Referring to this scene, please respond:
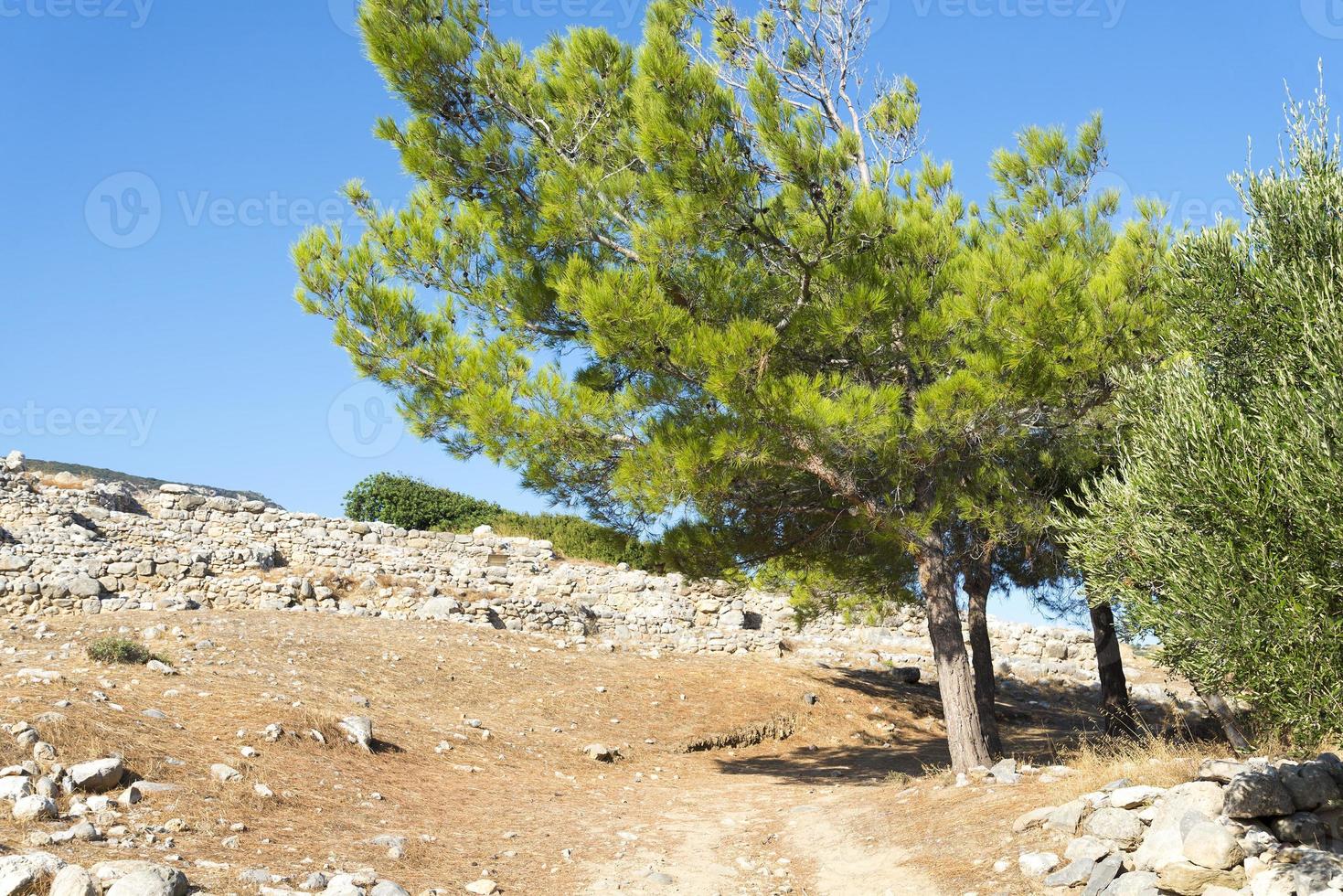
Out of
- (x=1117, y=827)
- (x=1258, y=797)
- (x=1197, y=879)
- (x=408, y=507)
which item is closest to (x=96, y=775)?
(x=1117, y=827)

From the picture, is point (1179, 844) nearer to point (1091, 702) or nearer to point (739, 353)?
point (739, 353)

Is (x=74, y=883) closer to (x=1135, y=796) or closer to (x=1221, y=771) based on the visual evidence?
(x=1135, y=796)

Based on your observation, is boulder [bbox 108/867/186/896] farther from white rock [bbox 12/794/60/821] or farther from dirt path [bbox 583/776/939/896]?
dirt path [bbox 583/776/939/896]

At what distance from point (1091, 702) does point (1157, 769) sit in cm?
1563

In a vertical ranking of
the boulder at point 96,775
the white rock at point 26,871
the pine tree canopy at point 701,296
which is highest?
the pine tree canopy at point 701,296

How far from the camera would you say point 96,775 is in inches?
283

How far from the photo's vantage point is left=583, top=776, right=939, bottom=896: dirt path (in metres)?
7.53

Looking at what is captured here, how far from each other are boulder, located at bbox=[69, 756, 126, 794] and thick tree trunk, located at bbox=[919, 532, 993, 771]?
8124mm

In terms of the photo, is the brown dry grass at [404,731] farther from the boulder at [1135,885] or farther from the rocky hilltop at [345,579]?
the boulder at [1135,885]

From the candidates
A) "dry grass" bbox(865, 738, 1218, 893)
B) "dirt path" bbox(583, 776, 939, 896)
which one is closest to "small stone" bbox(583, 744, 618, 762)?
"dirt path" bbox(583, 776, 939, 896)

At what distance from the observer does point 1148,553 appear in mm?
6344

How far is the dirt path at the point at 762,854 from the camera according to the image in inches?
296

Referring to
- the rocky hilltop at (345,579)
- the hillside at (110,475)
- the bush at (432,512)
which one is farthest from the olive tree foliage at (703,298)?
the hillside at (110,475)

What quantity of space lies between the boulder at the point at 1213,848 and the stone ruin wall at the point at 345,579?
9.34 m
